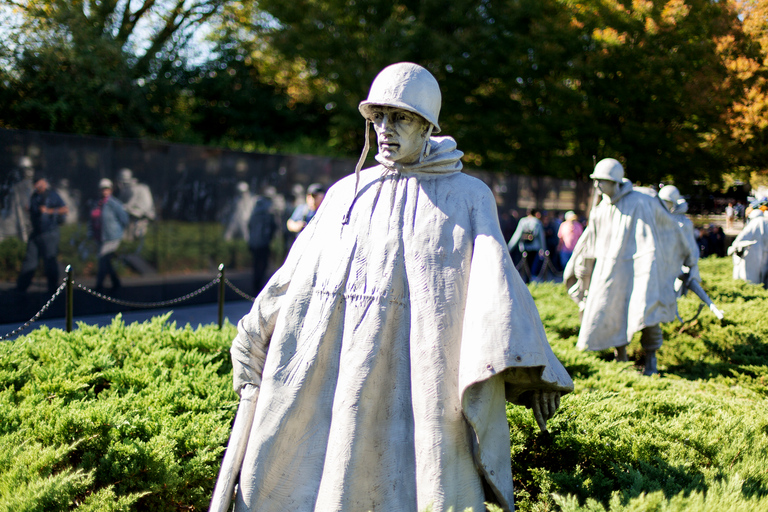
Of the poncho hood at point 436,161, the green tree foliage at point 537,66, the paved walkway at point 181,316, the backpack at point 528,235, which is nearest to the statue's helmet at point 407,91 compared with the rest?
Result: the poncho hood at point 436,161

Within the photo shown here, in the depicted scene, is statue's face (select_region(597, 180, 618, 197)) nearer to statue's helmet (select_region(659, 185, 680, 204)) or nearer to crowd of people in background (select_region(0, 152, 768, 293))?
crowd of people in background (select_region(0, 152, 768, 293))

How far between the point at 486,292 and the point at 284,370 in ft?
2.83

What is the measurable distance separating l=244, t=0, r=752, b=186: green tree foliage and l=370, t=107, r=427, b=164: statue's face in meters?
18.8

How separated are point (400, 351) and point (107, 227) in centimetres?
824

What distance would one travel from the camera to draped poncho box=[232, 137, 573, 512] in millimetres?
2521

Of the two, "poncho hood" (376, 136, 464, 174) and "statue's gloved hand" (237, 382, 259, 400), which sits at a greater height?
"poncho hood" (376, 136, 464, 174)

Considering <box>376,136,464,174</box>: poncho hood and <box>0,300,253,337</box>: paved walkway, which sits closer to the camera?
<box>376,136,464,174</box>: poncho hood

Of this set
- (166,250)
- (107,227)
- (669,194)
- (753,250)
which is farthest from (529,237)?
(107,227)

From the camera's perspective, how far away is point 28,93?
16.2 metres

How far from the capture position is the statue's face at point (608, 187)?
24.3 ft

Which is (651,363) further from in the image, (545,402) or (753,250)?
(753,250)

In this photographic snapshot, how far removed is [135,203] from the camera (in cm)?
1020

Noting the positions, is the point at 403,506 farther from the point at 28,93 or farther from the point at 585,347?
the point at 28,93

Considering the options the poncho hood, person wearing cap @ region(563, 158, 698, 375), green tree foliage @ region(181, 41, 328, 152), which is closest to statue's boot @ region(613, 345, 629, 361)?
person wearing cap @ region(563, 158, 698, 375)
